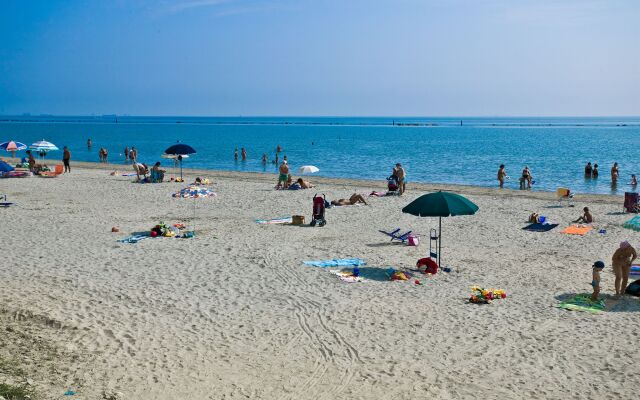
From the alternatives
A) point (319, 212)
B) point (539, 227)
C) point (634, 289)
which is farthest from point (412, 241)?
point (634, 289)

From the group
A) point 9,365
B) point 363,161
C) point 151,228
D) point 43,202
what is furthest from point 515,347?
point 363,161

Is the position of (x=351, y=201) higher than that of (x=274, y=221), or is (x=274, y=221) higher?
(x=351, y=201)

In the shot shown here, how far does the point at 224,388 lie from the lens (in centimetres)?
759

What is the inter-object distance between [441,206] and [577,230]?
686 centimetres

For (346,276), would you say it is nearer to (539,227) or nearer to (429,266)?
(429,266)

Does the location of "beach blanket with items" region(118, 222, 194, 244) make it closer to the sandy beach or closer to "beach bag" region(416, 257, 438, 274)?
the sandy beach

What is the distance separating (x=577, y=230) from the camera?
17.5 meters

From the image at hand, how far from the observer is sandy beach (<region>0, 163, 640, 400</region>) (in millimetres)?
7812

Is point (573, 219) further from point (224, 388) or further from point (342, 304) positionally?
point (224, 388)

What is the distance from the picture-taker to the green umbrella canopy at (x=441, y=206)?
12508 mm

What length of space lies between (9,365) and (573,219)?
16.7m

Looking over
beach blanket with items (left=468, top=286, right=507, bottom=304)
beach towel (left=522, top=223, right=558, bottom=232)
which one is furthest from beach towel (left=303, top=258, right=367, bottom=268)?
beach towel (left=522, top=223, right=558, bottom=232)

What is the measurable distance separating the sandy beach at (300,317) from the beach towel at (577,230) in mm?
363

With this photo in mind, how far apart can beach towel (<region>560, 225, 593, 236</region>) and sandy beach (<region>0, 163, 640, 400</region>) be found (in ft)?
1.19
